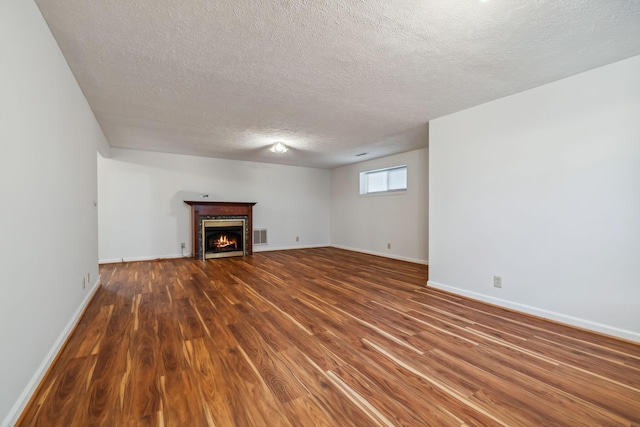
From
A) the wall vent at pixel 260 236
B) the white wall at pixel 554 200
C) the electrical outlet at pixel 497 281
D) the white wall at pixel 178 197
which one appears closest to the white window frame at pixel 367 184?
the white wall at pixel 178 197

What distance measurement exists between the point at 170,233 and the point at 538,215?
619cm

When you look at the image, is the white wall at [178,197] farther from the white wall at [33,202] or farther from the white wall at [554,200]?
the white wall at [554,200]

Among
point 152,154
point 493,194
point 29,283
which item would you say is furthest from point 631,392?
point 152,154

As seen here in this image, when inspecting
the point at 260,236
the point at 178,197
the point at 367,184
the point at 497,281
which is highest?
the point at 367,184

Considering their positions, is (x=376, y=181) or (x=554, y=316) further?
(x=376, y=181)

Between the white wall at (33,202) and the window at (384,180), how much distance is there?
17.1 feet

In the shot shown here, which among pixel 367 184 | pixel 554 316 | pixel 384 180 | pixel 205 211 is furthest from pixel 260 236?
pixel 554 316

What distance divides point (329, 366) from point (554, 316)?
230 cm

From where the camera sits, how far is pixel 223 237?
19.8ft

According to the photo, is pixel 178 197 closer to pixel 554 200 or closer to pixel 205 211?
pixel 205 211

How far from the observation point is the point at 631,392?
152 centimetres

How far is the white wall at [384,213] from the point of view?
5219mm

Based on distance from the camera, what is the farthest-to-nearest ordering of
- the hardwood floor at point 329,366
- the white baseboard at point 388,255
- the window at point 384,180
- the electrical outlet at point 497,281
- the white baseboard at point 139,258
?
the window at point 384,180, the white baseboard at point 388,255, the white baseboard at point 139,258, the electrical outlet at point 497,281, the hardwood floor at point 329,366

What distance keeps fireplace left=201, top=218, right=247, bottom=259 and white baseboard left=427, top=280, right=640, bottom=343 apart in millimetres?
4445
